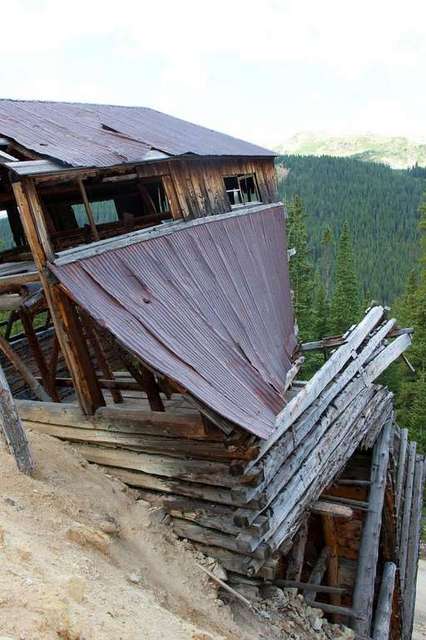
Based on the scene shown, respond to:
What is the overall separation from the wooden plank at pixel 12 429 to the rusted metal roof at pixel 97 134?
11.0 ft

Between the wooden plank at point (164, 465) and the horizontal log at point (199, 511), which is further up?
the wooden plank at point (164, 465)

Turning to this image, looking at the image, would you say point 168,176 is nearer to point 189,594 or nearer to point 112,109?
point 112,109

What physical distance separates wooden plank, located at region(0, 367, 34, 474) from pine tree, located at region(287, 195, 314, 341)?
28674mm

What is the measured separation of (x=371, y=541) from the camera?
393 inches

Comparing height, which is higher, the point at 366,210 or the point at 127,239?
the point at 127,239

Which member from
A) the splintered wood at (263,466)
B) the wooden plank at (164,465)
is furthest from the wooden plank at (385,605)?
the wooden plank at (164,465)

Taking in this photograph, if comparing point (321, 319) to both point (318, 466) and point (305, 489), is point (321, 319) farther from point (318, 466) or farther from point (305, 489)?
point (305, 489)

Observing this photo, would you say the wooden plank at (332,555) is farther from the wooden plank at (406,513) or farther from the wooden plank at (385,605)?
the wooden plank at (406,513)

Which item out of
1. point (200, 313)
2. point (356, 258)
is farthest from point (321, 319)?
A: point (356, 258)

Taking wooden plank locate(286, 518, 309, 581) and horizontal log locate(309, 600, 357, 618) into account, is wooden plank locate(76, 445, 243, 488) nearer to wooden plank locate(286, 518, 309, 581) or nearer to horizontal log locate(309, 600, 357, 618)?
wooden plank locate(286, 518, 309, 581)

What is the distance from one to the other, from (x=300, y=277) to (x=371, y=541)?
27581mm

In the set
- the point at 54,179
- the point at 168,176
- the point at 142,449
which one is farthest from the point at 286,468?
the point at 168,176

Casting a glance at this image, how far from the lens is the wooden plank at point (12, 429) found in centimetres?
658

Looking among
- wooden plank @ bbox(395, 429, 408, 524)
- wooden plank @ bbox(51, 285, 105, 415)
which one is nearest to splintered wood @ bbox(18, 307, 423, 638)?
wooden plank @ bbox(51, 285, 105, 415)
